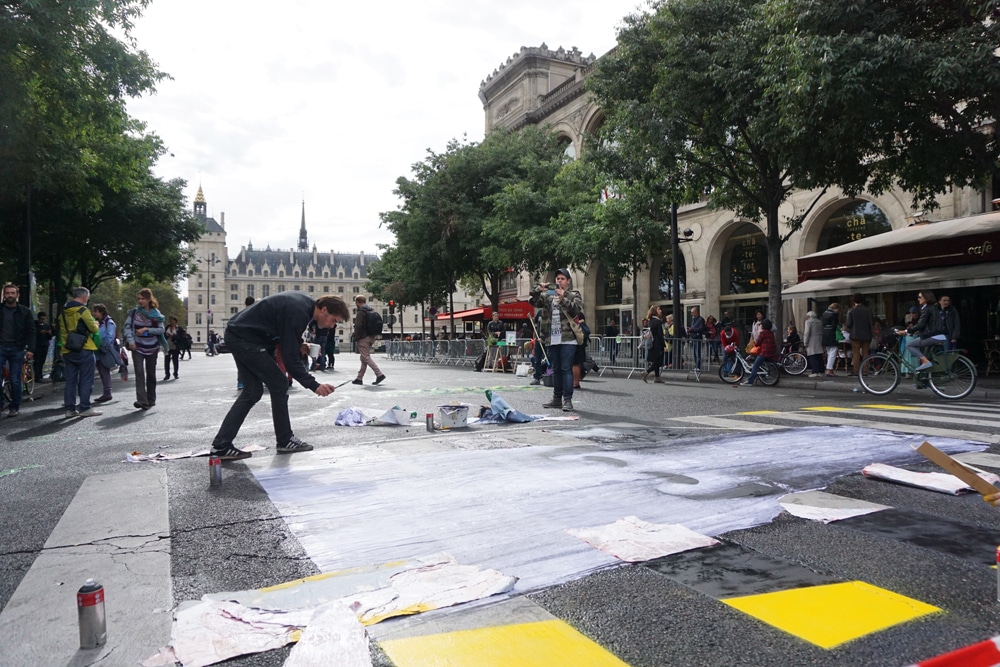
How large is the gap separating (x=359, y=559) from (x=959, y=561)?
2.64 metres

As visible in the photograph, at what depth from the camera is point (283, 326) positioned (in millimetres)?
5629

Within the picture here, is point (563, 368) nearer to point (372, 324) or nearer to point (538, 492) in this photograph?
point (538, 492)

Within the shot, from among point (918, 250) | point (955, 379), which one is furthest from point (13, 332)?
point (918, 250)

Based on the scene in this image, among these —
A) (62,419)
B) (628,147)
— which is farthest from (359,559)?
(628,147)

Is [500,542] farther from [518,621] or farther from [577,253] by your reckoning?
[577,253]

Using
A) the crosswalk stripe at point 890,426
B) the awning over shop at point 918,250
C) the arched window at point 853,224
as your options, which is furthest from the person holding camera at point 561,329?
the arched window at point 853,224

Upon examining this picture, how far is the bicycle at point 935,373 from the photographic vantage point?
10789 mm

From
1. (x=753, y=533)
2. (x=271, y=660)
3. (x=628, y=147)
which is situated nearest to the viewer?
(x=271, y=660)

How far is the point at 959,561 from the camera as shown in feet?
9.54

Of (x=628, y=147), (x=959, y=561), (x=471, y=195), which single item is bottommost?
(x=959, y=561)

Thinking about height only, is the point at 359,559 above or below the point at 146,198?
below

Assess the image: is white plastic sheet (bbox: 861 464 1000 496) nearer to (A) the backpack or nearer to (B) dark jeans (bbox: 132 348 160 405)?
(B) dark jeans (bbox: 132 348 160 405)

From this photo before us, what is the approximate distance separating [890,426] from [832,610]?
5.50 m

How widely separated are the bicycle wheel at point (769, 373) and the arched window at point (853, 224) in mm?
9119
